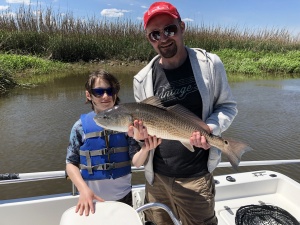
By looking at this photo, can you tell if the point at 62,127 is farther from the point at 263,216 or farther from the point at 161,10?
the point at 161,10

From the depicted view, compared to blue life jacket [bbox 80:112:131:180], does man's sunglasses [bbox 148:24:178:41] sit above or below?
above

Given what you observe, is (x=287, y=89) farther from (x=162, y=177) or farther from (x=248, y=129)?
(x=162, y=177)

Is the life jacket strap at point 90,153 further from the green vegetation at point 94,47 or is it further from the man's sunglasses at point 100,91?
the green vegetation at point 94,47

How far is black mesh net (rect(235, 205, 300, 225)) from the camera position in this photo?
9.95 feet

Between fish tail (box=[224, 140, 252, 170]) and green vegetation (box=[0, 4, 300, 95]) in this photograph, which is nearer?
fish tail (box=[224, 140, 252, 170])

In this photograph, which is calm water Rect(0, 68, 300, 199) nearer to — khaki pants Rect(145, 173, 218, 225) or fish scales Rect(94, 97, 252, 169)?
khaki pants Rect(145, 173, 218, 225)

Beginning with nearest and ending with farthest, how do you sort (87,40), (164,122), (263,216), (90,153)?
1. (164,122)
2. (90,153)
3. (263,216)
4. (87,40)

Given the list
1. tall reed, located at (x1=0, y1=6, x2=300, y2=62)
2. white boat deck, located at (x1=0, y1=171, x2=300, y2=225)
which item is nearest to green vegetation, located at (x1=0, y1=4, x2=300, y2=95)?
tall reed, located at (x1=0, y1=6, x2=300, y2=62)

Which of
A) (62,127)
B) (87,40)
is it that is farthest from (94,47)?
(62,127)

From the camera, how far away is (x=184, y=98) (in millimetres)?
2254

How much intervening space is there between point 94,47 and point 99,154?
19.7 metres

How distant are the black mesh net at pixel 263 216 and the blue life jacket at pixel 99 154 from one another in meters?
1.52

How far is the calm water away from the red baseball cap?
12.5 ft

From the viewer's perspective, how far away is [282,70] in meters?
18.6
